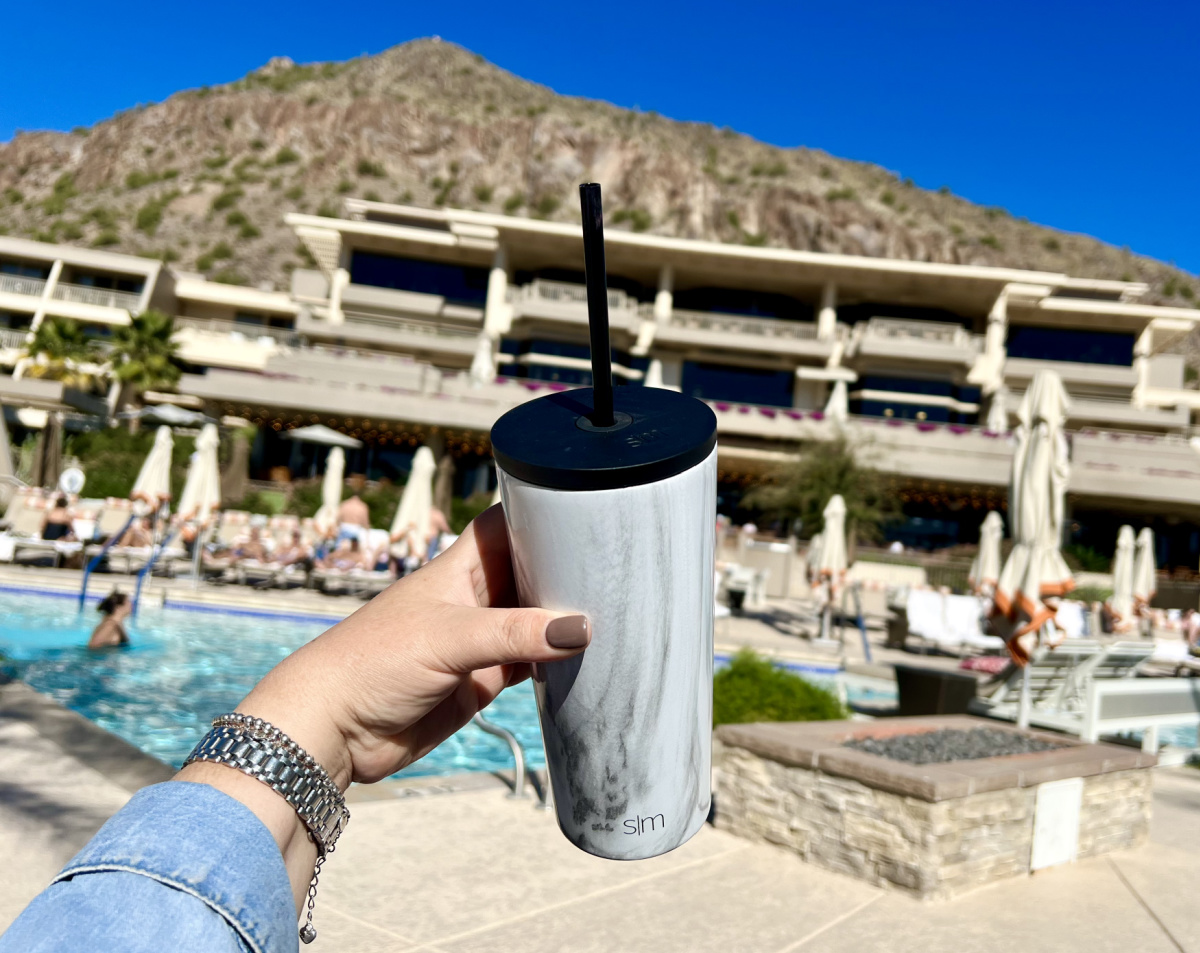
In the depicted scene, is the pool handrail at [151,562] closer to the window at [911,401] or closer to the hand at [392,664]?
the hand at [392,664]

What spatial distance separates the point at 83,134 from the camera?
108375mm

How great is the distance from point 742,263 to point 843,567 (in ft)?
77.3

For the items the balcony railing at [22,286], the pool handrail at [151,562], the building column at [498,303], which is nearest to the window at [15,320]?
the balcony railing at [22,286]

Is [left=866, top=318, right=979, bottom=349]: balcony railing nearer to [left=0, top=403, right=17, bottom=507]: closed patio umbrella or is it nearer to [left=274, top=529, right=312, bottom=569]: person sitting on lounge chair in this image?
[left=274, top=529, right=312, bottom=569]: person sitting on lounge chair

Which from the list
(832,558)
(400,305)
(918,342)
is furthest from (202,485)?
(918,342)

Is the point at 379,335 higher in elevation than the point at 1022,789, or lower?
higher

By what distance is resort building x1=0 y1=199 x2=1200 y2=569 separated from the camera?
3038cm

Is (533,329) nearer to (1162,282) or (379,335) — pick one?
(379,335)

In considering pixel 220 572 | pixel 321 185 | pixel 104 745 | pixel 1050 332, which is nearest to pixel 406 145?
pixel 321 185

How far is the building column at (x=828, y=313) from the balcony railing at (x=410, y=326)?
45.3 feet

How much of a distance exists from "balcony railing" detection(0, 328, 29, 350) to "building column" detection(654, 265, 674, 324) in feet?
81.4

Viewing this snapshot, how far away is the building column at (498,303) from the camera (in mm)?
35500

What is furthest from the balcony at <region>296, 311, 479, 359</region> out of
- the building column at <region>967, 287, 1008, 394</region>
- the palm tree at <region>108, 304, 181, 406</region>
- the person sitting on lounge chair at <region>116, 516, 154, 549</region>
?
the person sitting on lounge chair at <region>116, 516, 154, 549</region>

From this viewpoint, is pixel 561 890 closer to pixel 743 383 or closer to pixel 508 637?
pixel 508 637
